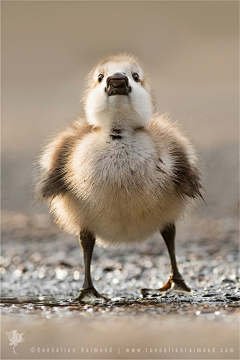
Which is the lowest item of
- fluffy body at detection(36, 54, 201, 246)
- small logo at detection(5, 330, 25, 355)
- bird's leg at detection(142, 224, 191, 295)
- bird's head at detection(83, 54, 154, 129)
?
small logo at detection(5, 330, 25, 355)

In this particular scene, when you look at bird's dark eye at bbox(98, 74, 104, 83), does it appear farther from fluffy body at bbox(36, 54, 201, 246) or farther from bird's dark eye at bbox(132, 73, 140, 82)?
bird's dark eye at bbox(132, 73, 140, 82)

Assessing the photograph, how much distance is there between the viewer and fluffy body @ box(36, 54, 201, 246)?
528 centimetres

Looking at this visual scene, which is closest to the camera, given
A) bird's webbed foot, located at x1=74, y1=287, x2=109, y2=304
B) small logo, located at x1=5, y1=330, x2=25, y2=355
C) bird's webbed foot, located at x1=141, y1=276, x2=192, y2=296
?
small logo, located at x1=5, y1=330, x2=25, y2=355

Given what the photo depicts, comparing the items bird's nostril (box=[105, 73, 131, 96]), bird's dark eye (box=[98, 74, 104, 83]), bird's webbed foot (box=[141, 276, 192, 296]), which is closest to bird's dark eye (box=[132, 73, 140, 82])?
bird's dark eye (box=[98, 74, 104, 83])

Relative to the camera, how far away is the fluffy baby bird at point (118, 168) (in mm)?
5285

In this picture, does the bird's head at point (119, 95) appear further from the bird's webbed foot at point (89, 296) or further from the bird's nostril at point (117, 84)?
the bird's webbed foot at point (89, 296)

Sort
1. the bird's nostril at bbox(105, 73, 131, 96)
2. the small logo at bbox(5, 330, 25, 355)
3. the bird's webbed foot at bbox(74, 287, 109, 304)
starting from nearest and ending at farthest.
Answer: the small logo at bbox(5, 330, 25, 355), the bird's nostril at bbox(105, 73, 131, 96), the bird's webbed foot at bbox(74, 287, 109, 304)

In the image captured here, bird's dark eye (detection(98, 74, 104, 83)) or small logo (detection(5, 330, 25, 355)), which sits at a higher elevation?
bird's dark eye (detection(98, 74, 104, 83))

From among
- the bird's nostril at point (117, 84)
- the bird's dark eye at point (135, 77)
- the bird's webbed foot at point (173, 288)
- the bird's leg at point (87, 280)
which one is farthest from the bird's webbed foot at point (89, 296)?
the bird's dark eye at point (135, 77)

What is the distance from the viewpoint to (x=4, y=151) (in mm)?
14578

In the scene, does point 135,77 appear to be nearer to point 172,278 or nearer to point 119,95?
point 119,95

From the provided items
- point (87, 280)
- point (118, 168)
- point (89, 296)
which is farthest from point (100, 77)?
point (89, 296)

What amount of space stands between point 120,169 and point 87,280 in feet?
3.53

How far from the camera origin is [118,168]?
5.26m
